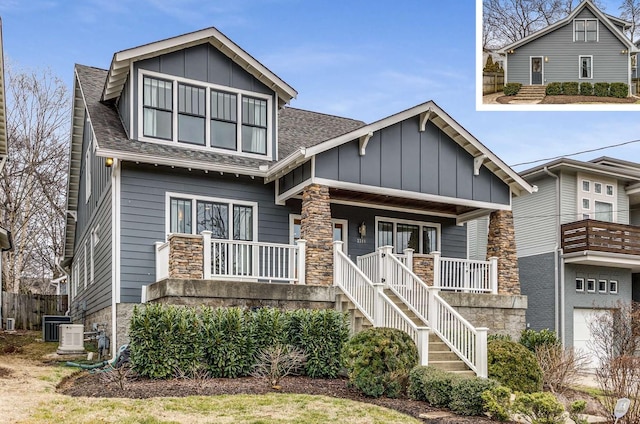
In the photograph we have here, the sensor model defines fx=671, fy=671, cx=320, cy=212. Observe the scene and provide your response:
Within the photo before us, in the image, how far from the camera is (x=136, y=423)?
8.03m

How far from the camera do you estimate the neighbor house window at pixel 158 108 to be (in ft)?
50.6

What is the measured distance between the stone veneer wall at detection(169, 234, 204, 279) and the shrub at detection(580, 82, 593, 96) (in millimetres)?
8088

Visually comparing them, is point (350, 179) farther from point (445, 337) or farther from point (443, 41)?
point (443, 41)

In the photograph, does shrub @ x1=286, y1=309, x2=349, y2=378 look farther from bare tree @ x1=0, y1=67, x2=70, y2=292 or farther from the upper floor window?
bare tree @ x1=0, y1=67, x2=70, y2=292

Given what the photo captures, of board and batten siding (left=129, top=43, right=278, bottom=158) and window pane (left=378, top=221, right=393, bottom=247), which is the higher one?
board and batten siding (left=129, top=43, right=278, bottom=158)

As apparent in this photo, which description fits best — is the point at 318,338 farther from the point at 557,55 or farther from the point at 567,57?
the point at 557,55

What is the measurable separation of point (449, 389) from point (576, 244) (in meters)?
14.0

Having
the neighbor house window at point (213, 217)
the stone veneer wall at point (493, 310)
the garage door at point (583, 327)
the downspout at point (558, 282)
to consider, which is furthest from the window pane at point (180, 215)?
the garage door at point (583, 327)

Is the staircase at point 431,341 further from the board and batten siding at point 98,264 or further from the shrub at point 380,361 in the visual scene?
the board and batten siding at point 98,264

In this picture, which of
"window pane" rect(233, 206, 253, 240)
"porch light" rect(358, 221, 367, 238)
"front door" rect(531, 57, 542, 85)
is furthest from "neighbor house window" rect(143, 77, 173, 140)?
"front door" rect(531, 57, 542, 85)

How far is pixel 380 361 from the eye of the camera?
35.4 feet

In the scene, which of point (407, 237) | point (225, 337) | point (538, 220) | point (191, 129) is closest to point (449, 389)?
point (225, 337)

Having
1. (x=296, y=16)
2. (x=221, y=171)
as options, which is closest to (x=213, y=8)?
(x=296, y=16)

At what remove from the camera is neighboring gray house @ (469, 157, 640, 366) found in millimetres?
22406
